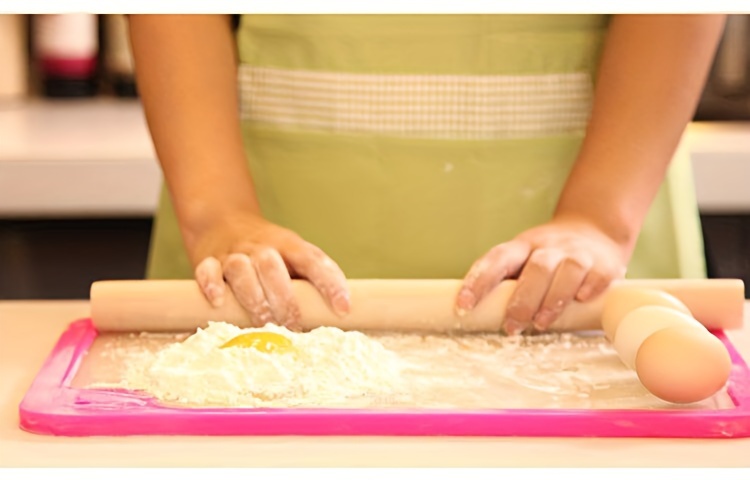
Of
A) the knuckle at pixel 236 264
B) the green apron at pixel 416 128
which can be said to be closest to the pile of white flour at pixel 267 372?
the knuckle at pixel 236 264

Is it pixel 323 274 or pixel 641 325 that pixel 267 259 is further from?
pixel 641 325

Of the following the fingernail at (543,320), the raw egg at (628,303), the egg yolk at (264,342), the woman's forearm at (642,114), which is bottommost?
the fingernail at (543,320)

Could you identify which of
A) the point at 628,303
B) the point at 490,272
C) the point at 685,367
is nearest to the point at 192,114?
the point at 490,272

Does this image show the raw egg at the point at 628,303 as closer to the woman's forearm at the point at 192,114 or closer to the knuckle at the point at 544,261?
the knuckle at the point at 544,261

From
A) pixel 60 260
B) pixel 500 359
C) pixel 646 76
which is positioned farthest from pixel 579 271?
pixel 60 260

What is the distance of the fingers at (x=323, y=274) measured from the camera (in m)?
0.90

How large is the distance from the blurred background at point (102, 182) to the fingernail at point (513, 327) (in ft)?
2.80

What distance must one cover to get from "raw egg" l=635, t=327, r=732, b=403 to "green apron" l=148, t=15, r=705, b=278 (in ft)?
1.60

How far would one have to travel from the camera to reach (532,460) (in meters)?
0.65

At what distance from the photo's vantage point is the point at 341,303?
0.90 m

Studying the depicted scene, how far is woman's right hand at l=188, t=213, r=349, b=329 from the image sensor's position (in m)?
0.90
